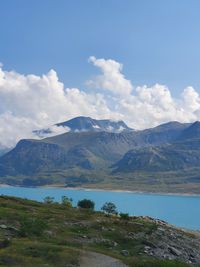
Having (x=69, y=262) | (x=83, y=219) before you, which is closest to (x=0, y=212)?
(x=83, y=219)

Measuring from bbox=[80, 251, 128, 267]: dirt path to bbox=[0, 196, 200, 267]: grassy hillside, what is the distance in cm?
80

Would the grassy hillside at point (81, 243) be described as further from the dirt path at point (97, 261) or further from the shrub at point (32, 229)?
the dirt path at point (97, 261)

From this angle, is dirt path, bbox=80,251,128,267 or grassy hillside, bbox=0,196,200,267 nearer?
dirt path, bbox=80,251,128,267

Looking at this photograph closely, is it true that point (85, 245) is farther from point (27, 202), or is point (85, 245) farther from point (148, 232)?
point (27, 202)

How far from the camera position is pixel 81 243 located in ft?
201

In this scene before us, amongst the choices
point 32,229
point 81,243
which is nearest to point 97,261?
point 81,243

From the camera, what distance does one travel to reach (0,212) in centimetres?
8056

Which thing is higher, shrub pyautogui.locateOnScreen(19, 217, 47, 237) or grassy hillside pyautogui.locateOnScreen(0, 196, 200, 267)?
shrub pyautogui.locateOnScreen(19, 217, 47, 237)

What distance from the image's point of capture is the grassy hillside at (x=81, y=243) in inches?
1875

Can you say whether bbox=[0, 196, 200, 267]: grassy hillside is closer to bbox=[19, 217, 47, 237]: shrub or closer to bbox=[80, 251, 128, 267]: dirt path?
bbox=[19, 217, 47, 237]: shrub

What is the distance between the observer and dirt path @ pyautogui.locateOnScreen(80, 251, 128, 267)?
46.6m

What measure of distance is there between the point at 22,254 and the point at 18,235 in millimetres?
12520

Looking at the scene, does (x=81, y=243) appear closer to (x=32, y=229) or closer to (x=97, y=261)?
(x=32, y=229)

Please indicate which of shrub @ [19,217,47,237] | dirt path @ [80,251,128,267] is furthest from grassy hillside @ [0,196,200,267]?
dirt path @ [80,251,128,267]
